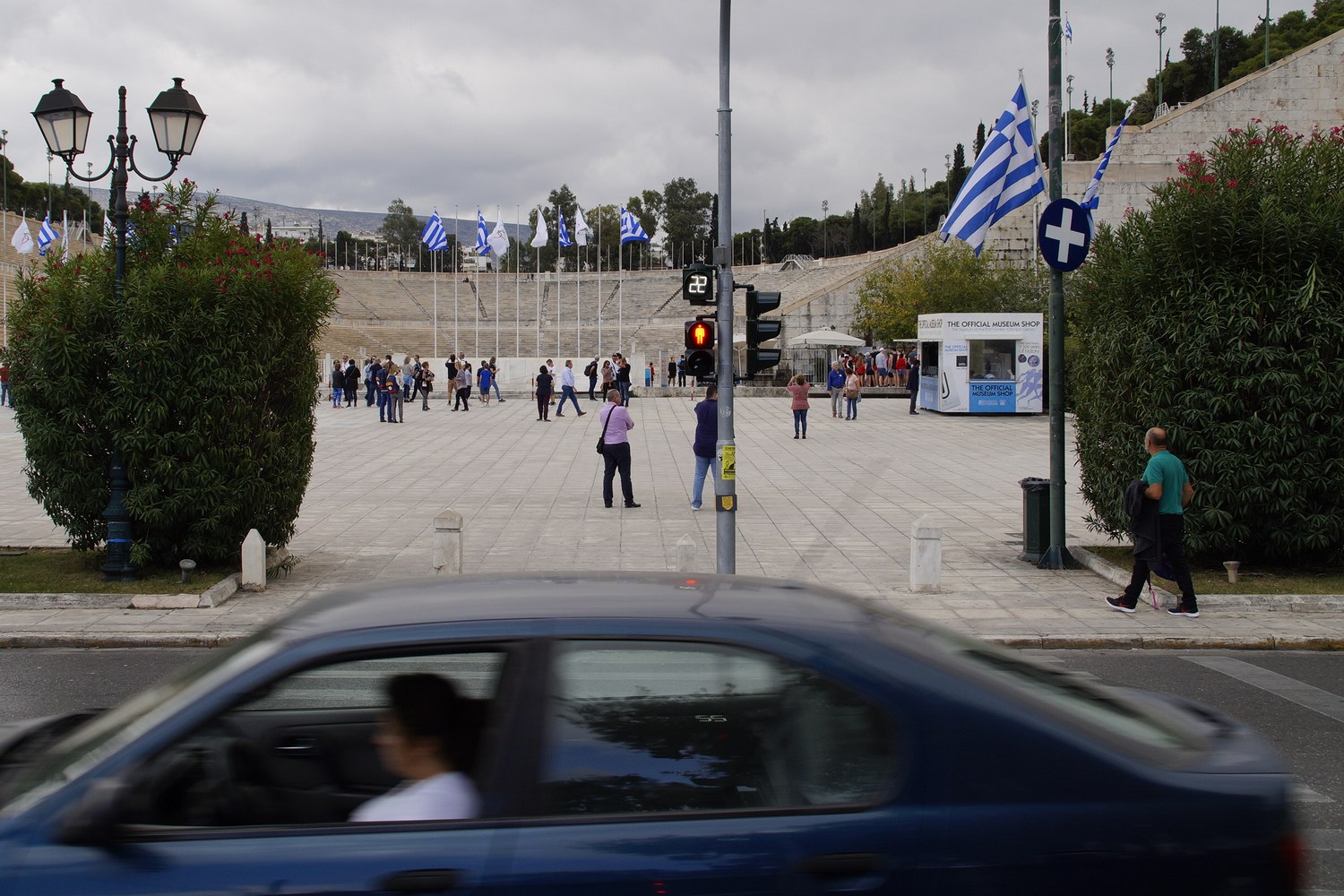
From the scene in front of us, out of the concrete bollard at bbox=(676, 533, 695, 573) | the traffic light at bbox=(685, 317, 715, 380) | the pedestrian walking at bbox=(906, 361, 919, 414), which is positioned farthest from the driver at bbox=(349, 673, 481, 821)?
the pedestrian walking at bbox=(906, 361, 919, 414)

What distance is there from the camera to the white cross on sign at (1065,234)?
1171 centimetres

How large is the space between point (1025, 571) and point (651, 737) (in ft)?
34.2

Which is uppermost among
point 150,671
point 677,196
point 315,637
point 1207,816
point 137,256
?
point 677,196

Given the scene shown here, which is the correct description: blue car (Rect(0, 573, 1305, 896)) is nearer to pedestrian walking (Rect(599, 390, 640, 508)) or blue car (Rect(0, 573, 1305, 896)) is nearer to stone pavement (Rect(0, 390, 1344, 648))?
stone pavement (Rect(0, 390, 1344, 648))

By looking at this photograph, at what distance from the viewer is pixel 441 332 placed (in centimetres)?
8944

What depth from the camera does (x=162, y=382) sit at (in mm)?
10836

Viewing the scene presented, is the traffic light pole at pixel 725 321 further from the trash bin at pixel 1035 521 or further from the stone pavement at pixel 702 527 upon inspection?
the trash bin at pixel 1035 521

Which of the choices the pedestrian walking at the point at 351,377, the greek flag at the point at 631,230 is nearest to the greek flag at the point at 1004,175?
the pedestrian walking at the point at 351,377

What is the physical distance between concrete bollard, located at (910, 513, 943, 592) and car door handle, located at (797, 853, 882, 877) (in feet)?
29.0

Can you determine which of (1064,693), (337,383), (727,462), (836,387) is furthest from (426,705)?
(337,383)

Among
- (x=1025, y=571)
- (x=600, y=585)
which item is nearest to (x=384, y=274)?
(x=1025, y=571)

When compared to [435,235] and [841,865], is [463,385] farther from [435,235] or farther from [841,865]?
[841,865]

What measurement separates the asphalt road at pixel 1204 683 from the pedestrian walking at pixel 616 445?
780 cm

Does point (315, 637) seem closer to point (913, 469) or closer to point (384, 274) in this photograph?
point (913, 469)
